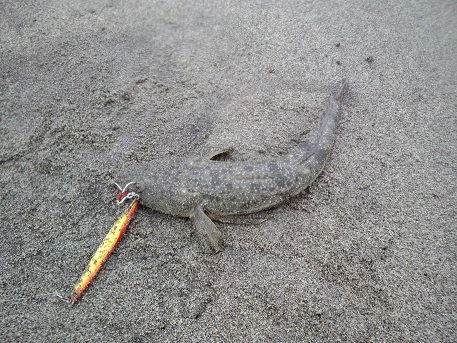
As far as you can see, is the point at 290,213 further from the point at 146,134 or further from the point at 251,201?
the point at 146,134

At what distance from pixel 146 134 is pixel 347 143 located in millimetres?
2047

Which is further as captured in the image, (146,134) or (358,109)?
(358,109)

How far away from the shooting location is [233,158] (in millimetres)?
3039

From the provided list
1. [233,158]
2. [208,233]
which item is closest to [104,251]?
[208,233]

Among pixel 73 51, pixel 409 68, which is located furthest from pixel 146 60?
pixel 409 68

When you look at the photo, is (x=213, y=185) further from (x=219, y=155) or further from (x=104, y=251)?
(x=104, y=251)

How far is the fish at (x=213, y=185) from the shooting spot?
2.64 meters

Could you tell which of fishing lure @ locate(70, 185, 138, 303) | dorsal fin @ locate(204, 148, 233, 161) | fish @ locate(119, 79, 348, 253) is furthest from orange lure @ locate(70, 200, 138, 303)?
dorsal fin @ locate(204, 148, 233, 161)

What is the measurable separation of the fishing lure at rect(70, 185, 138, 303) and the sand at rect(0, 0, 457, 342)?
8 cm

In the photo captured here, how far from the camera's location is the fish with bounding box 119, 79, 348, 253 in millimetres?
2637

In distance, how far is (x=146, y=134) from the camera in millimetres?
3184

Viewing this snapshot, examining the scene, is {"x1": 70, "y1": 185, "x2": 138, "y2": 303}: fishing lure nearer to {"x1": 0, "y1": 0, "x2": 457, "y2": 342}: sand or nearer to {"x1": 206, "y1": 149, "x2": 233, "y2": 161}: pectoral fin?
{"x1": 0, "y1": 0, "x2": 457, "y2": 342}: sand

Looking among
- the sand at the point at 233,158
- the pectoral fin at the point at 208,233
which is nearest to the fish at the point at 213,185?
the pectoral fin at the point at 208,233

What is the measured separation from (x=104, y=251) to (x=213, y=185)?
98 cm
